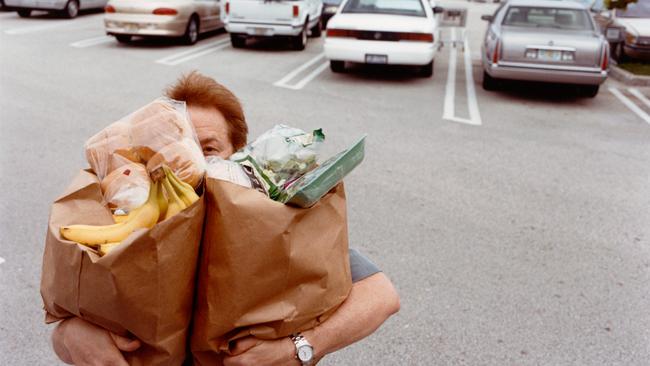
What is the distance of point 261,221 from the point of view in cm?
124

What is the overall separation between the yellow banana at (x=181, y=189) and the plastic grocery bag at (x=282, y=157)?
18cm

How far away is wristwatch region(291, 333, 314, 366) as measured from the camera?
Result: 143 cm

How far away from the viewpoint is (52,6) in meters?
16.9

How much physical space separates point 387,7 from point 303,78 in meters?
1.91

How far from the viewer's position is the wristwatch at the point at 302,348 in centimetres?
143

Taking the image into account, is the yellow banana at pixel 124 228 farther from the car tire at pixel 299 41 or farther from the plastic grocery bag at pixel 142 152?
the car tire at pixel 299 41

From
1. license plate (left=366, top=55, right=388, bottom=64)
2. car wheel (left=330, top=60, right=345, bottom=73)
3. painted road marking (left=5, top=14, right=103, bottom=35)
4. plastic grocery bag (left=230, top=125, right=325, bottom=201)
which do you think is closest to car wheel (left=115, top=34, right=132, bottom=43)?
painted road marking (left=5, top=14, right=103, bottom=35)

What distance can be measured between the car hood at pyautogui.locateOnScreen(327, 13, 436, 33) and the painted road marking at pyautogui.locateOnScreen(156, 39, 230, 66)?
10.4 feet

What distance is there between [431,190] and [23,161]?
12.2 feet

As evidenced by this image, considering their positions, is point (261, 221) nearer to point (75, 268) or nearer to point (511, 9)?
point (75, 268)

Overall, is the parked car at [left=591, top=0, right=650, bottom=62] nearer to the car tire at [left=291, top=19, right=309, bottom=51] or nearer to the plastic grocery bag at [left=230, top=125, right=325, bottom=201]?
the car tire at [left=291, top=19, right=309, bottom=51]

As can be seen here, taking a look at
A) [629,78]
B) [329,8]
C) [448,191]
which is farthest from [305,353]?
[329,8]

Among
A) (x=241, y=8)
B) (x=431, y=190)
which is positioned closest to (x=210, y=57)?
(x=241, y=8)

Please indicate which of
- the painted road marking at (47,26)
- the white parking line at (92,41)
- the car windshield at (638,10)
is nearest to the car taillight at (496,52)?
the car windshield at (638,10)
